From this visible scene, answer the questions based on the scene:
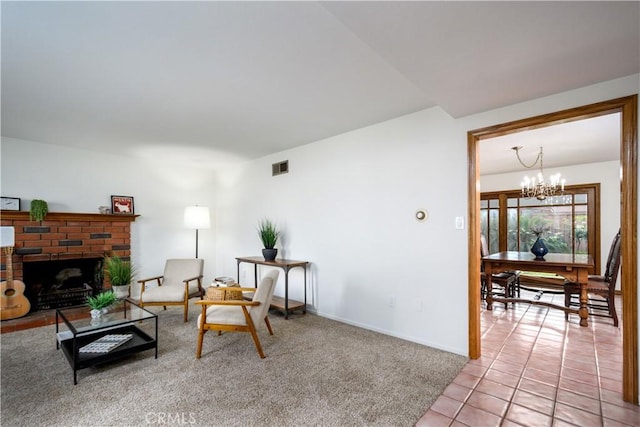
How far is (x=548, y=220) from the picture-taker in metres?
6.14

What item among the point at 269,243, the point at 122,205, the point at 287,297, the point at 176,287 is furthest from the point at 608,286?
the point at 122,205

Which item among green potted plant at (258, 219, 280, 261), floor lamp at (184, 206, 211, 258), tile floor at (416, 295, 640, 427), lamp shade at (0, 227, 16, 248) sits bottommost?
tile floor at (416, 295, 640, 427)

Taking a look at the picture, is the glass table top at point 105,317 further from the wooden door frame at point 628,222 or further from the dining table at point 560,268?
the dining table at point 560,268

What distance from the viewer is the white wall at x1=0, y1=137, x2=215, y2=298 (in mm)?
4156

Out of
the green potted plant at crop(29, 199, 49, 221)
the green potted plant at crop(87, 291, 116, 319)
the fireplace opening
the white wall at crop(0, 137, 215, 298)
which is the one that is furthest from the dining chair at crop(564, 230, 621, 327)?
the green potted plant at crop(29, 199, 49, 221)

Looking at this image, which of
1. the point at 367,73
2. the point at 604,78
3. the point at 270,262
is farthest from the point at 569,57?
the point at 270,262

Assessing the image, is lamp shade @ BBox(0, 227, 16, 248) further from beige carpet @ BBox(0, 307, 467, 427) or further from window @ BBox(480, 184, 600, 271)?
window @ BBox(480, 184, 600, 271)

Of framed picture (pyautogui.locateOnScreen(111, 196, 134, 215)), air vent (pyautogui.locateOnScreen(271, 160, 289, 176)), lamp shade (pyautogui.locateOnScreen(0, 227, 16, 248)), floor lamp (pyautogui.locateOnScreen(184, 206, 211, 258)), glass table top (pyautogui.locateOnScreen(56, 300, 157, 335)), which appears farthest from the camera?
floor lamp (pyautogui.locateOnScreen(184, 206, 211, 258))

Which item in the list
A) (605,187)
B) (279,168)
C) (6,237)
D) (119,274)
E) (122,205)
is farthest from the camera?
(605,187)

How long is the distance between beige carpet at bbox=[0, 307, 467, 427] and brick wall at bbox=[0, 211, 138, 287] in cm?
129

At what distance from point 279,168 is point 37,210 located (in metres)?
3.28

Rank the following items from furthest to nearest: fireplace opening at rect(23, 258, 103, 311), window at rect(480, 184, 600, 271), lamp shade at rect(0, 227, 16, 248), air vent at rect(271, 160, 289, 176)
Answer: window at rect(480, 184, 600, 271) → air vent at rect(271, 160, 289, 176) → fireplace opening at rect(23, 258, 103, 311) → lamp shade at rect(0, 227, 16, 248)

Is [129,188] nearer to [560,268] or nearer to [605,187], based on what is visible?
[560,268]

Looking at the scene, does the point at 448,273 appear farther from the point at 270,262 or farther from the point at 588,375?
the point at 270,262
